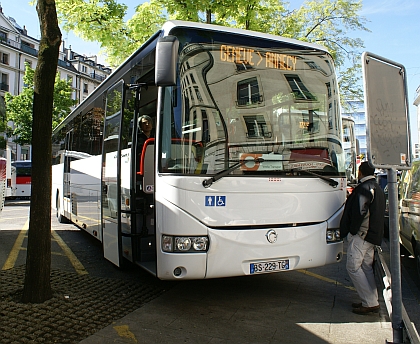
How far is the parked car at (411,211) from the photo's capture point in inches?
269

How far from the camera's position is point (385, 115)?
3.86 metres

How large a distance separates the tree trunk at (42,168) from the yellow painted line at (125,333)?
1.20 meters

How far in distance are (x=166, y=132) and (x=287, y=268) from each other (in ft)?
7.30

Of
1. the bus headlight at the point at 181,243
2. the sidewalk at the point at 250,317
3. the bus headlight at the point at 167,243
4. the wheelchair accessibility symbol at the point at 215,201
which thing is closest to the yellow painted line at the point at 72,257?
the sidewalk at the point at 250,317

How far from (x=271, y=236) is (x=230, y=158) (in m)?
1.08

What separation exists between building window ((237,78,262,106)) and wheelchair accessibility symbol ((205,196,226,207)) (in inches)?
46.2

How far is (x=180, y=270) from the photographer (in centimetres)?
501

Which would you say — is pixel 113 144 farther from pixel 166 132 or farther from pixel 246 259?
pixel 246 259

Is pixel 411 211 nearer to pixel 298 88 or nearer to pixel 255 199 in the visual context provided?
pixel 298 88

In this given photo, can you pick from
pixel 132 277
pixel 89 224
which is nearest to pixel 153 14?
pixel 89 224

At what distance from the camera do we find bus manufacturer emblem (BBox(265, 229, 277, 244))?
211 inches

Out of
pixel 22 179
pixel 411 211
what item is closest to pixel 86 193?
pixel 411 211

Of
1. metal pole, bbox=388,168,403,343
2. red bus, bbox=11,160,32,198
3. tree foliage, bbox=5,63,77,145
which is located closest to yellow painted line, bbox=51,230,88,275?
metal pole, bbox=388,168,403,343

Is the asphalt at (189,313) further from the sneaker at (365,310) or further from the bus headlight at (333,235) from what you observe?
the bus headlight at (333,235)
